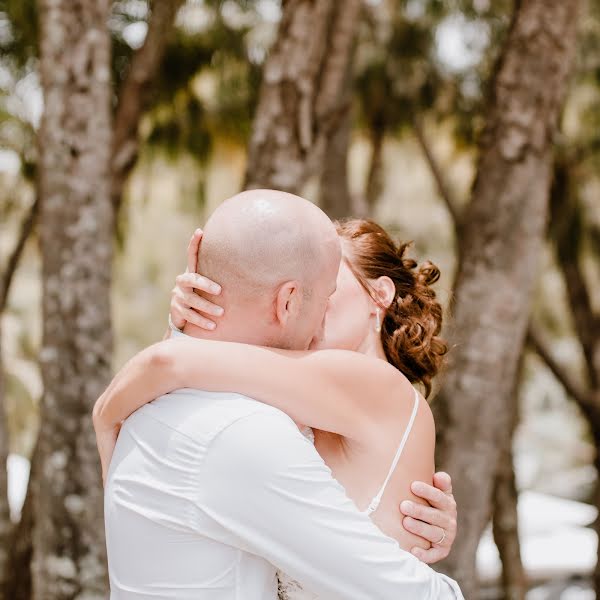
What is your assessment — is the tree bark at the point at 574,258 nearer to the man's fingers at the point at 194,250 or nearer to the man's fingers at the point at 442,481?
the man's fingers at the point at 442,481

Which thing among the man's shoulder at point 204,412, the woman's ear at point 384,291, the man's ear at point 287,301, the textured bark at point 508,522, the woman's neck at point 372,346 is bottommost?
the textured bark at point 508,522

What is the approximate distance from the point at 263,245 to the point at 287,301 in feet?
0.35

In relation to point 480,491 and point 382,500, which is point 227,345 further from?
point 480,491

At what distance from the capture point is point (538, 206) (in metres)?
3.86

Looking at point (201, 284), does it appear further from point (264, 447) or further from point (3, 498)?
point (3, 498)

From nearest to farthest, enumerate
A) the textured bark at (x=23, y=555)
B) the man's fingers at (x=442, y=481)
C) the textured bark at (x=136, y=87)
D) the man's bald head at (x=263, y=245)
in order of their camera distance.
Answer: the man's bald head at (x=263, y=245)
the man's fingers at (x=442, y=481)
the textured bark at (x=23, y=555)
the textured bark at (x=136, y=87)

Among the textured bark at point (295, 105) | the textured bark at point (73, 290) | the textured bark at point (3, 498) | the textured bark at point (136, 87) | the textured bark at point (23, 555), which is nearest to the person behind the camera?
the textured bark at point (73, 290)

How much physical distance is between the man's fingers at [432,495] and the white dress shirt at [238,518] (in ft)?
0.83

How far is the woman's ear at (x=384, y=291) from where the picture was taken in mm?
2246

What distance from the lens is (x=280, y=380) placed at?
1622 mm

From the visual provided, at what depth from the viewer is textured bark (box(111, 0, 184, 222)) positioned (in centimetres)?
505


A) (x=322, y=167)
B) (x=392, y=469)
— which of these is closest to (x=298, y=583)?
(x=392, y=469)

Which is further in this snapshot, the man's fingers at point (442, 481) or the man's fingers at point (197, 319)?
the man's fingers at point (442, 481)

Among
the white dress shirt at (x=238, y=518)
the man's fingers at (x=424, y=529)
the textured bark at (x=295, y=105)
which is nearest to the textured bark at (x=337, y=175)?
the textured bark at (x=295, y=105)
